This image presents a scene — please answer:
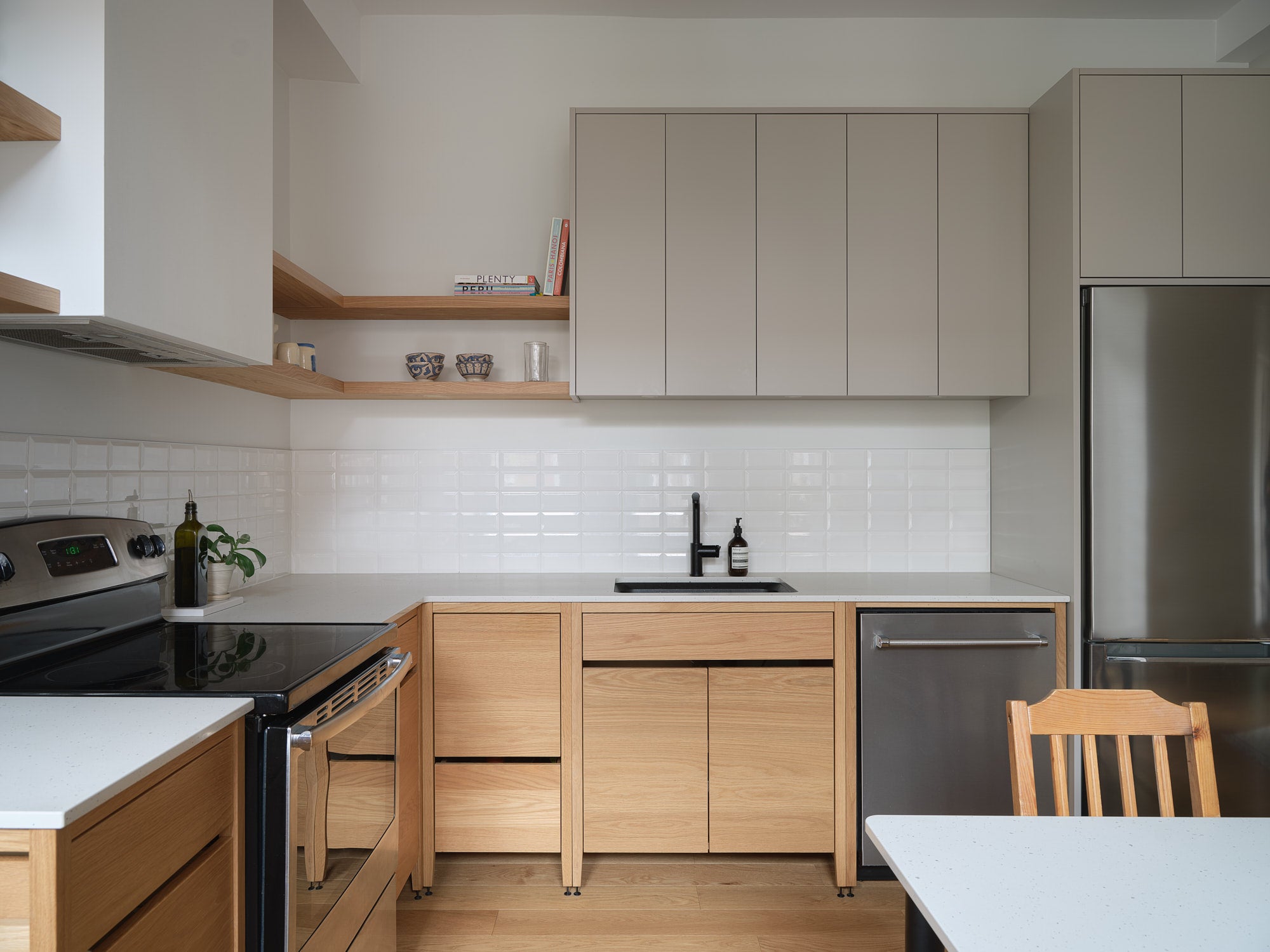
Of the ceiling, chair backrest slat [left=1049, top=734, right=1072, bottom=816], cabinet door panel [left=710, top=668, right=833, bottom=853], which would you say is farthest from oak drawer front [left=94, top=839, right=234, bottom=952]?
the ceiling

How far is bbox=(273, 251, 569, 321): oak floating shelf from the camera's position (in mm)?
2574

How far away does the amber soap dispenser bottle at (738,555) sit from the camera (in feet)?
8.95

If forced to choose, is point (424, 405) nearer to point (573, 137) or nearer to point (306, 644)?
point (573, 137)

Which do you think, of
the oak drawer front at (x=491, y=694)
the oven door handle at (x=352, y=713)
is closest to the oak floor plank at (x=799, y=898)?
the oak drawer front at (x=491, y=694)

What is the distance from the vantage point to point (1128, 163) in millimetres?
2301

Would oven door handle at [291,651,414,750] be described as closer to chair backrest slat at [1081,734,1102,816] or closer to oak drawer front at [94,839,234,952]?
oak drawer front at [94,839,234,952]

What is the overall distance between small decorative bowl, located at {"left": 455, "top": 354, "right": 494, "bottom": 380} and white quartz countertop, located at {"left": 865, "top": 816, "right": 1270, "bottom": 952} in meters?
2.05

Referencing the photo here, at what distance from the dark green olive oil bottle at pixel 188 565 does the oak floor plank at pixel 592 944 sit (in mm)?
1089

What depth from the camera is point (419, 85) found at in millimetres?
2867

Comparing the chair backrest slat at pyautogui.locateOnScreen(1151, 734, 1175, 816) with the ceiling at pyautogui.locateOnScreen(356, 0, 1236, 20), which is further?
the ceiling at pyautogui.locateOnScreen(356, 0, 1236, 20)

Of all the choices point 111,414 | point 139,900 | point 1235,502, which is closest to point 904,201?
point 1235,502

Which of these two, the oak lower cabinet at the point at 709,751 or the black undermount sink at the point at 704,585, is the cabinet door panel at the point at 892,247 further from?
the oak lower cabinet at the point at 709,751

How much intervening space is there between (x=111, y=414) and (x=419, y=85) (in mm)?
1701

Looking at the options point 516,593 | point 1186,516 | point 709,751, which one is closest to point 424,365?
point 516,593
